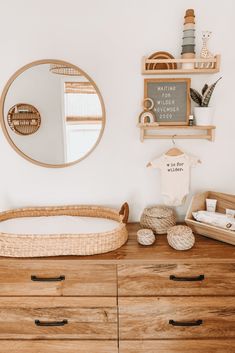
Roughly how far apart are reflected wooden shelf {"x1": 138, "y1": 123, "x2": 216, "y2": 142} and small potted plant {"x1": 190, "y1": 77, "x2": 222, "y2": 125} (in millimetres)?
45

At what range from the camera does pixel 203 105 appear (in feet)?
5.47

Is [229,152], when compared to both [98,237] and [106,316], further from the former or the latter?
[106,316]

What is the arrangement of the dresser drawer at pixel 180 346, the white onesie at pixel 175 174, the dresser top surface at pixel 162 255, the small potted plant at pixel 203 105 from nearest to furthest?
the dresser top surface at pixel 162 255
the dresser drawer at pixel 180 346
the small potted plant at pixel 203 105
the white onesie at pixel 175 174

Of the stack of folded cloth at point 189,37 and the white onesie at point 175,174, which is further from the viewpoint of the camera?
the white onesie at point 175,174

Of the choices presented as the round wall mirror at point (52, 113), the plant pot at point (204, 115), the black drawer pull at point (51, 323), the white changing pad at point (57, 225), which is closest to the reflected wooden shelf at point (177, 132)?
the plant pot at point (204, 115)

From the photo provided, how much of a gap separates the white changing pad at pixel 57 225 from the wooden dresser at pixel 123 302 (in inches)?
6.5

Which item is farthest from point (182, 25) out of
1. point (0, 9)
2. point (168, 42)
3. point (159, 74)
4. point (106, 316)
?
point (106, 316)

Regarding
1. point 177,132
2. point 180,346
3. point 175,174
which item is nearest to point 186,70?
point 177,132

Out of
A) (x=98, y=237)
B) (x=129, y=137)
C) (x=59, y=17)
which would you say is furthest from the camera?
(x=129, y=137)

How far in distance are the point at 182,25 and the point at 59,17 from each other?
0.69 meters

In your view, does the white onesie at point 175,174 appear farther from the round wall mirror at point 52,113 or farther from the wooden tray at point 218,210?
the round wall mirror at point 52,113

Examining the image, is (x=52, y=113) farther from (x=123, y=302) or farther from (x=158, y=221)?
(x=123, y=302)

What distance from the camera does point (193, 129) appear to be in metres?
1.76

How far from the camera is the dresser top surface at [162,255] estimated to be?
141 centimetres
